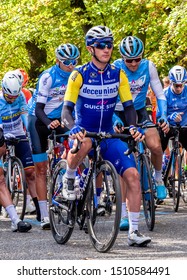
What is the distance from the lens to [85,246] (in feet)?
31.4

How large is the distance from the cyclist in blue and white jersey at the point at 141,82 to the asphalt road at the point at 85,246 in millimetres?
862

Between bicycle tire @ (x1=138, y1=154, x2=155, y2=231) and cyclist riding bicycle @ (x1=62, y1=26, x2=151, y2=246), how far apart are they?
128 centimetres

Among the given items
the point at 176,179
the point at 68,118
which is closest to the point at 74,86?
the point at 68,118

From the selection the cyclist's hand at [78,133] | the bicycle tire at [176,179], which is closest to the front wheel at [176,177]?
the bicycle tire at [176,179]

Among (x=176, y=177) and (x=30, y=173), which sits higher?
(x=30, y=173)

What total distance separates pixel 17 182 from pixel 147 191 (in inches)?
109

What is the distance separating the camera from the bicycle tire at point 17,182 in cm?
1245

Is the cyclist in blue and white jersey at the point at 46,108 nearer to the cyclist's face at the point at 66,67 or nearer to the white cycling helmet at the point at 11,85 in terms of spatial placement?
the cyclist's face at the point at 66,67

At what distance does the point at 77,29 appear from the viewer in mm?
30703

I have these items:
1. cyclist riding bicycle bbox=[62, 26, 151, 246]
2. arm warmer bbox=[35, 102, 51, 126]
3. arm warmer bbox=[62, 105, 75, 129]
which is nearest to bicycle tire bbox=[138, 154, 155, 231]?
arm warmer bbox=[35, 102, 51, 126]

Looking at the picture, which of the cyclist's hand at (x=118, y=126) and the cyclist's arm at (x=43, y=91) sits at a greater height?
the cyclist's arm at (x=43, y=91)

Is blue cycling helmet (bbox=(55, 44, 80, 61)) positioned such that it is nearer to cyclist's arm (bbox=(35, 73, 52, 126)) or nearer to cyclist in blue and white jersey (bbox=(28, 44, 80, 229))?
cyclist in blue and white jersey (bbox=(28, 44, 80, 229))

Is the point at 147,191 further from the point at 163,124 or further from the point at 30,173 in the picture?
the point at 30,173
